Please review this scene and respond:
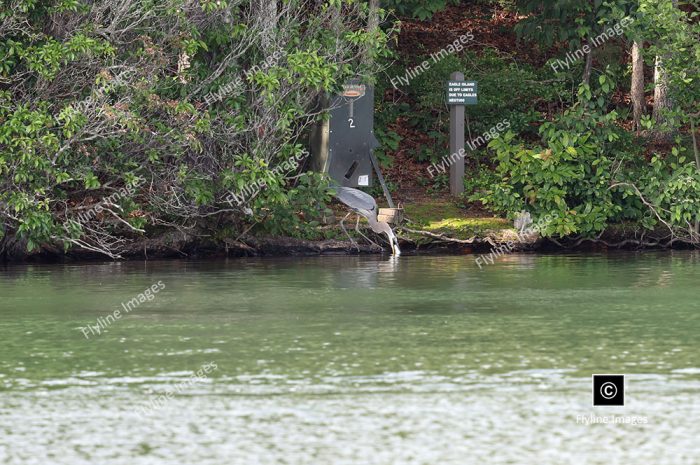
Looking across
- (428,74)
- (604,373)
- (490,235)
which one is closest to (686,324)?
(604,373)

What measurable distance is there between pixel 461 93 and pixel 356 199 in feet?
11.2

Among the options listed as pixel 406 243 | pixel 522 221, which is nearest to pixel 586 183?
pixel 522 221

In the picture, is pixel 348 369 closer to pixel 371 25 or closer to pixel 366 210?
pixel 366 210

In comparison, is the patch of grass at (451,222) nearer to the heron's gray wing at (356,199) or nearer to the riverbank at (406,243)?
the riverbank at (406,243)

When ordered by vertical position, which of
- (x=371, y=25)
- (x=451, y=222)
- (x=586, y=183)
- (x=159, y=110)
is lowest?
(x=451, y=222)

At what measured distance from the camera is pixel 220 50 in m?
22.5

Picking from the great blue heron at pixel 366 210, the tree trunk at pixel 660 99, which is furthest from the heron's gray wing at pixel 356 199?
the tree trunk at pixel 660 99

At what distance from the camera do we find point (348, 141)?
23828mm

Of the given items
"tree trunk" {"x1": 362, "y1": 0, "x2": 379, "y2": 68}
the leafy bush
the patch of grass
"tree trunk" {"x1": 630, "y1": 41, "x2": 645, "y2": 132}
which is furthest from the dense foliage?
"tree trunk" {"x1": 630, "y1": 41, "x2": 645, "y2": 132}

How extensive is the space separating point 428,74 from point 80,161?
30.4 ft

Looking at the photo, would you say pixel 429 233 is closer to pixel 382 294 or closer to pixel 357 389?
pixel 382 294

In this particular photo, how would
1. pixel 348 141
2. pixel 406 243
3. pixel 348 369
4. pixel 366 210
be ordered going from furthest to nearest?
1. pixel 348 141
2. pixel 406 243
3. pixel 366 210
4. pixel 348 369

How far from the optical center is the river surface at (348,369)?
841cm

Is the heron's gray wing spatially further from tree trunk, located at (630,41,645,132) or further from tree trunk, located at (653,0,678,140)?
tree trunk, located at (630,41,645,132)
